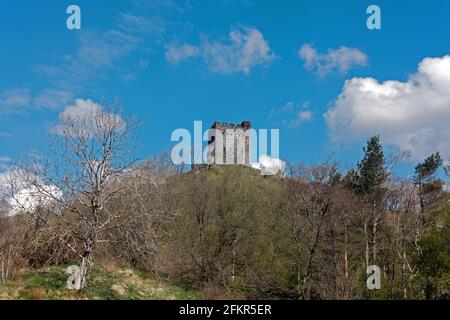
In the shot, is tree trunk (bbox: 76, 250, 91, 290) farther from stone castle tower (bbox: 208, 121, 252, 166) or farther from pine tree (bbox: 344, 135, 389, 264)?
stone castle tower (bbox: 208, 121, 252, 166)

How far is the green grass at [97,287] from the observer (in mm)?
20814

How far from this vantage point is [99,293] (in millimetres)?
22594

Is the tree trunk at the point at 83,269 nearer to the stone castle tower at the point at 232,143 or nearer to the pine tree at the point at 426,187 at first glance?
the pine tree at the point at 426,187

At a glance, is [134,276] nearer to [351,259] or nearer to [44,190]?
[44,190]

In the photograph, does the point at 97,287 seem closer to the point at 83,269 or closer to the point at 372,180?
the point at 83,269

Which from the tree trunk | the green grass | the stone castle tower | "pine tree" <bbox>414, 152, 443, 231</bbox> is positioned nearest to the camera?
the green grass

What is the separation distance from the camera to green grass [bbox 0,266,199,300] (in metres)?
20.8

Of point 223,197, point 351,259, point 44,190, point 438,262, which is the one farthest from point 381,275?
point 44,190

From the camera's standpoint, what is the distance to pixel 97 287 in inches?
941

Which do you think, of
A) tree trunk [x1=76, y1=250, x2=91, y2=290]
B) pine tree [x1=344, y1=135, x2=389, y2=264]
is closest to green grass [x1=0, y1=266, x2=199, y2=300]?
tree trunk [x1=76, y1=250, x2=91, y2=290]

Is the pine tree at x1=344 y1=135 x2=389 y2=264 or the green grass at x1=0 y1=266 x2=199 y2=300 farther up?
the pine tree at x1=344 y1=135 x2=389 y2=264

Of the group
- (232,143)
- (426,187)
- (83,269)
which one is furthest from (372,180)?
(83,269)

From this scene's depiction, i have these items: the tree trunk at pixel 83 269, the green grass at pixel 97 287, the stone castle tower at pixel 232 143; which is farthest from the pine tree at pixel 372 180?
the tree trunk at pixel 83 269

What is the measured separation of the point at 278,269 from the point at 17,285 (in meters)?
23.4
